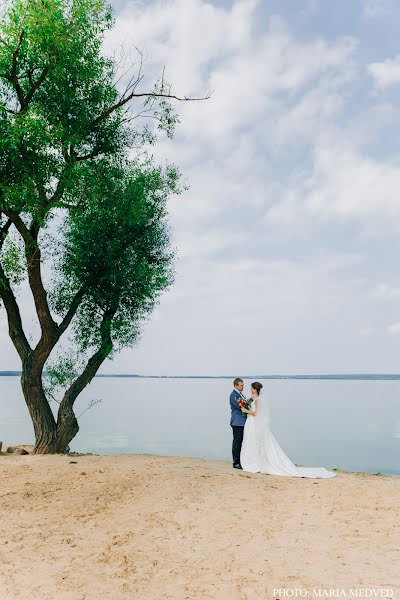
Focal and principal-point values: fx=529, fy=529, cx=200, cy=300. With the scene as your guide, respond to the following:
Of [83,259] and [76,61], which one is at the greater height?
[76,61]

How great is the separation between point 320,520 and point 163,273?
11503 millimetres

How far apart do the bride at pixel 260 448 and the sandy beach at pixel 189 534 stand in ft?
3.81

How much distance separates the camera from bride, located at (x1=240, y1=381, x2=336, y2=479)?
16906mm

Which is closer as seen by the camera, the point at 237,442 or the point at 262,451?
the point at 262,451

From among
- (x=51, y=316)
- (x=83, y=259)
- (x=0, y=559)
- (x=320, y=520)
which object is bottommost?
(x=0, y=559)

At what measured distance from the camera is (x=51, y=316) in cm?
1977

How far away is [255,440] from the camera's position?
56.5 ft

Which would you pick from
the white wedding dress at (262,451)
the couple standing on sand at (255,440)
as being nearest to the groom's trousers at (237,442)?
the couple standing on sand at (255,440)

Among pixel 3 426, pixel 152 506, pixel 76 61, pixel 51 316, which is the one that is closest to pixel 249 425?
pixel 152 506

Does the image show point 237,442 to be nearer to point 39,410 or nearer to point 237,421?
point 237,421

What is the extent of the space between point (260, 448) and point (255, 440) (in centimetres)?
30

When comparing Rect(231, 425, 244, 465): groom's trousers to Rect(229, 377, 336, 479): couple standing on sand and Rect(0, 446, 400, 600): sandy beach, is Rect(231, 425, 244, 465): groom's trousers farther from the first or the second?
Rect(0, 446, 400, 600): sandy beach

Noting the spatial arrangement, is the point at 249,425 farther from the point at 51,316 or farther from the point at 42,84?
the point at 42,84

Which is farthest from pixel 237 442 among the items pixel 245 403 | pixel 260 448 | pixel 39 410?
pixel 39 410
